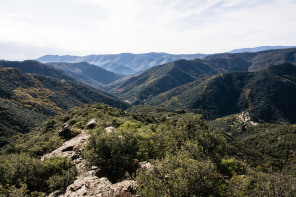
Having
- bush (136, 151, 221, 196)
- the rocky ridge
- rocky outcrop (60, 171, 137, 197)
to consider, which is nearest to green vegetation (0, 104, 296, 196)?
bush (136, 151, 221, 196)

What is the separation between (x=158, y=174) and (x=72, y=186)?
30.9 ft

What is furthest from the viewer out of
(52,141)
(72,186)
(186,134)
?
(52,141)

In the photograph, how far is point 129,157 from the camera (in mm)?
20156

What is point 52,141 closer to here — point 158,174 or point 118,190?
point 118,190

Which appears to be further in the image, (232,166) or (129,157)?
(232,166)

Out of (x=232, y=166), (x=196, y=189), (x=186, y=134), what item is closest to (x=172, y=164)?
(x=196, y=189)

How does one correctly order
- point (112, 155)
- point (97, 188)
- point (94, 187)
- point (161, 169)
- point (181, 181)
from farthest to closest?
1. point (112, 155)
2. point (94, 187)
3. point (97, 188)
4. point (161, 169)
5. point (181, 181)

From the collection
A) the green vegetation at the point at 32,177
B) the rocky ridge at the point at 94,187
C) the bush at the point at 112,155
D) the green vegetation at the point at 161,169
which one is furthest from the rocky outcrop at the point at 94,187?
the bush at the point at 112,155

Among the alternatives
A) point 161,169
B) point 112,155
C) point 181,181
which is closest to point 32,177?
point 112,155

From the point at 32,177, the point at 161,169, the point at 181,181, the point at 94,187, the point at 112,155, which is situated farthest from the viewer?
the point at 112,155

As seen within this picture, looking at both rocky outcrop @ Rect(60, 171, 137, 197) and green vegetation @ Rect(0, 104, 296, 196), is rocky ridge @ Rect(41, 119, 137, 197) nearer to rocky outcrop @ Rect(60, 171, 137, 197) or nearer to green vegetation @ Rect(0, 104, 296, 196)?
rocky outcrop @ Rect(60, 171, 137, 197)

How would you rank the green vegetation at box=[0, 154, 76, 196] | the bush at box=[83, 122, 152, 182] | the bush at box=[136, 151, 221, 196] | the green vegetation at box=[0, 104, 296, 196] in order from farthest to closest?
1. the bush at box=[83, 122, 152, 182]
2. the green vegetation at box=[0, 154, 76, 196]
3. the green vegetation at box=[0, 104, 296, 196]
4. the bush at box=[136, 151, 221, 196]

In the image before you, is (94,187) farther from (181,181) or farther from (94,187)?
(181,181)

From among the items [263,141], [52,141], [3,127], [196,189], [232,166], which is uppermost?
[196,189]
